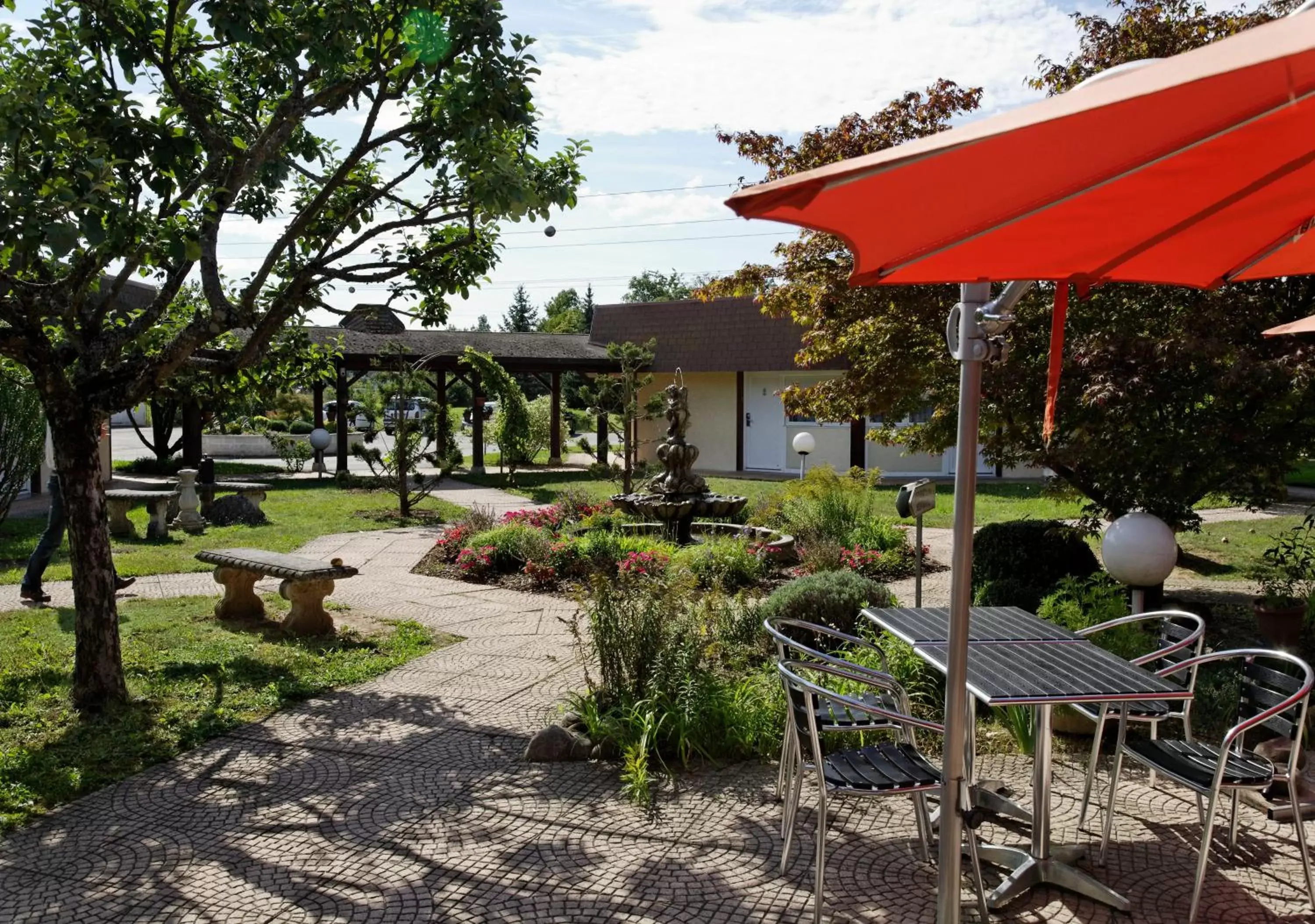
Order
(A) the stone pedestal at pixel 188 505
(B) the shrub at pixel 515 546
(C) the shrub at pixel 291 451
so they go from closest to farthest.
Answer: (B) the shrub at pixel 515 546 < (A) the stone pedestal at pixel 188 505 < (C) the shrub at pixel 291 451

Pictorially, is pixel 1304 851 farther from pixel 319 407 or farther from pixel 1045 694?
pixel 319 407

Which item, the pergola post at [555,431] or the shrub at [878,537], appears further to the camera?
the pergola post at [555,431]

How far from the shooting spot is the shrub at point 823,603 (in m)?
7.14

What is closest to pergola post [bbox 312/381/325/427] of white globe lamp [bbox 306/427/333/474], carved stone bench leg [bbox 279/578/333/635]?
white globe lamp [bbox 306/427/333/474]

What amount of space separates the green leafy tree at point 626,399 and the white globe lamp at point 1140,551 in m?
9.72

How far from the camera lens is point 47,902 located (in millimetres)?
3777

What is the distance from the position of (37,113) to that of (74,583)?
108 inches

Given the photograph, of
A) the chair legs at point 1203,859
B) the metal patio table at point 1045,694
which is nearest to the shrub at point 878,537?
the metal patio table at point 1045,694

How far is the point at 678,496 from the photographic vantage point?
1291cm

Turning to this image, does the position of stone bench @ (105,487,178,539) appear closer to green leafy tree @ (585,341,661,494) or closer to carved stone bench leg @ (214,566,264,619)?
carved stone bench leg @ (214,566,264,619)

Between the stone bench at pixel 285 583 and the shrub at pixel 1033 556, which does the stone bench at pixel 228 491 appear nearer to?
the stone bench at pixel 285 583

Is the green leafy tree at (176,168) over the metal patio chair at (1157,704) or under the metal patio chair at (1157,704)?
over

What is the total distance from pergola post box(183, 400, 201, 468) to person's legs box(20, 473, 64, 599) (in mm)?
11159

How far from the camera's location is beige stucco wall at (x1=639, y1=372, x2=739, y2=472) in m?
25.4
